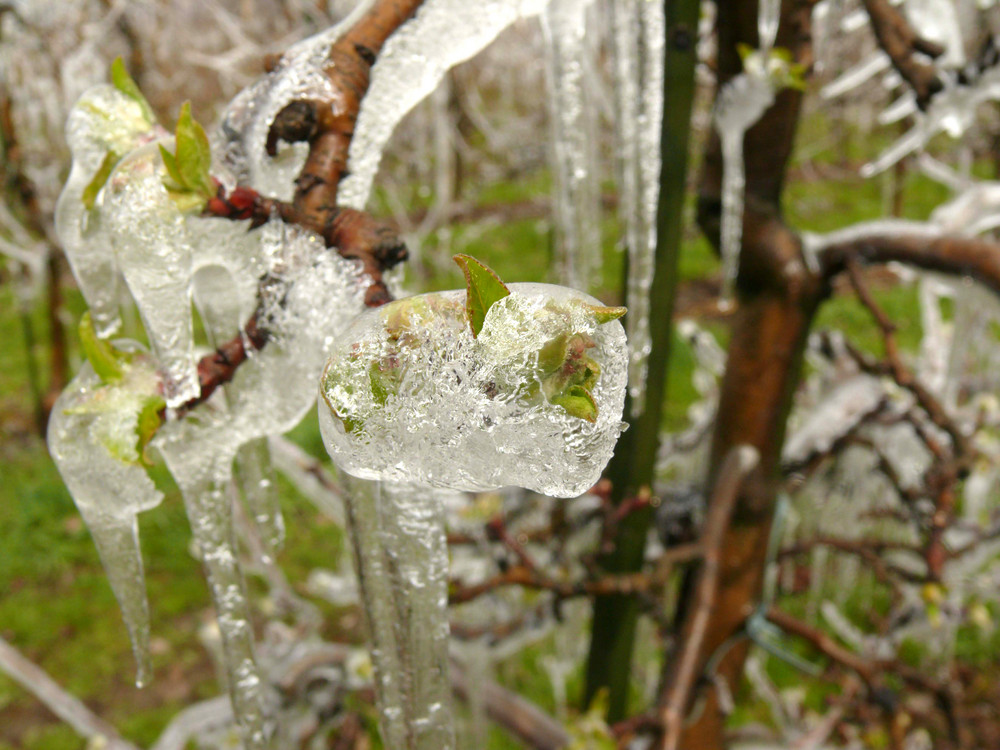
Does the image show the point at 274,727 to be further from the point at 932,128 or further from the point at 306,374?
the point at 932,128

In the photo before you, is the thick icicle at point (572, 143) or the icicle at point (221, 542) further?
the thick icicle at point (572, 143)

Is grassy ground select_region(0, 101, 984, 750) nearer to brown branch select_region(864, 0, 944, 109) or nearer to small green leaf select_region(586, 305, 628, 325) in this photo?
brown branch select_region(864, 0, 944, 109)

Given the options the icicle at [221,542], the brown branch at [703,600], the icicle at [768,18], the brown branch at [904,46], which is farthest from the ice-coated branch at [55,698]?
the brown branch at [904,46]

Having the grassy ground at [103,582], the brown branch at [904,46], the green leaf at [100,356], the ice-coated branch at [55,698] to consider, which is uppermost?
the brown branch at [904,46]

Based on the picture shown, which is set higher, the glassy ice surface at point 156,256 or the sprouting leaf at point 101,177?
the sprouting leaf at point 101,177

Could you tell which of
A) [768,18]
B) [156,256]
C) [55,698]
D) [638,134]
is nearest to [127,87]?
[156,256]

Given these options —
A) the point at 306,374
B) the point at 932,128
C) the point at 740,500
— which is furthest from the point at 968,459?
the point at 306,374

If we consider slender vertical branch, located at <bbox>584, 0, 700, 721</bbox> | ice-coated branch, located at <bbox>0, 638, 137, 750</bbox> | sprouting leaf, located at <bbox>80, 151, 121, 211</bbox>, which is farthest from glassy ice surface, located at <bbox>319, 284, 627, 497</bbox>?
ice-coated branch, located at <bbox>0, 638, 137, 750</bbox>

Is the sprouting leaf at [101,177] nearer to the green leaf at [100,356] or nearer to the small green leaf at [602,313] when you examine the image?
the green leaf at [100,356]

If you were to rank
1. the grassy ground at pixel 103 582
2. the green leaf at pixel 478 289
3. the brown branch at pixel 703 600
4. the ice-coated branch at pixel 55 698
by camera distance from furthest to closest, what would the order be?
the grassy ground at pixel 103 582 → the ice-coated branch at pixel 55 698 → the brown branch at pixel 703 600 → the green leaf at pixel 478 289
